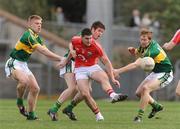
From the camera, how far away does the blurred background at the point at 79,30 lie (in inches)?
1369

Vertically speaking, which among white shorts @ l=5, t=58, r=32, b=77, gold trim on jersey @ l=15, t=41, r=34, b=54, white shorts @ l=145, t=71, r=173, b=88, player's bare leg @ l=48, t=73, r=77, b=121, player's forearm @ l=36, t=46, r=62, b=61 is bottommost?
player's bare leg @ l=48, t=73, r=77, b=121

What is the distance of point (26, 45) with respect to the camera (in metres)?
18.7

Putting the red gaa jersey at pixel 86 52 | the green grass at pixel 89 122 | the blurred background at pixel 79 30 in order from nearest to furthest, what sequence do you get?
1. the green grass at pixel 89 122
2. the red gaa jersey at pixel 86 52
3. the blurred background at pixel 79 30

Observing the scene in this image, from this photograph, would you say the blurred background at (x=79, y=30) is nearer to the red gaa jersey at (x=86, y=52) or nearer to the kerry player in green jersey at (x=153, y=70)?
the kerry player in green jersey at (x=153, y=70)

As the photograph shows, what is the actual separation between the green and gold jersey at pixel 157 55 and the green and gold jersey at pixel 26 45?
7.57 ft

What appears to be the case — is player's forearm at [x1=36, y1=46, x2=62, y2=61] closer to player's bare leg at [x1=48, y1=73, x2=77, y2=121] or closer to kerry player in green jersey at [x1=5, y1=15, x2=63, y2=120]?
kerry player in green jersey at [x1=5, y1=15, x2=63, y2=120]

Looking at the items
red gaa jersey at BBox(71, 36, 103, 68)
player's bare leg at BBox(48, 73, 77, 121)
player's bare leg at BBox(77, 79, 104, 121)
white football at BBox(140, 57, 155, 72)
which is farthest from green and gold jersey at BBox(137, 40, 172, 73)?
player's bare leg at BBox(48, 73, 77, 121)

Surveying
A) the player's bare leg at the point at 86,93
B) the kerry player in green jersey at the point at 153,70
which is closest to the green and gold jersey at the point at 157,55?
the kerry player in green jersey at the point at 153,70

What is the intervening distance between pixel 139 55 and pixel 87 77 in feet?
4.55

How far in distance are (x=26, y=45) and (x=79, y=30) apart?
777 inches

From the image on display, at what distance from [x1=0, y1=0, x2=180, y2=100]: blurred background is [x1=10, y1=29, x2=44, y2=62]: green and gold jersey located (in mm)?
14831

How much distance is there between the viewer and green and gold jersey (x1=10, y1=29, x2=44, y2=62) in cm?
1858

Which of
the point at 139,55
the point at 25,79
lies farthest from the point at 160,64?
the point at 25,79

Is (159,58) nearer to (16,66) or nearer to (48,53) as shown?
(48,53)
